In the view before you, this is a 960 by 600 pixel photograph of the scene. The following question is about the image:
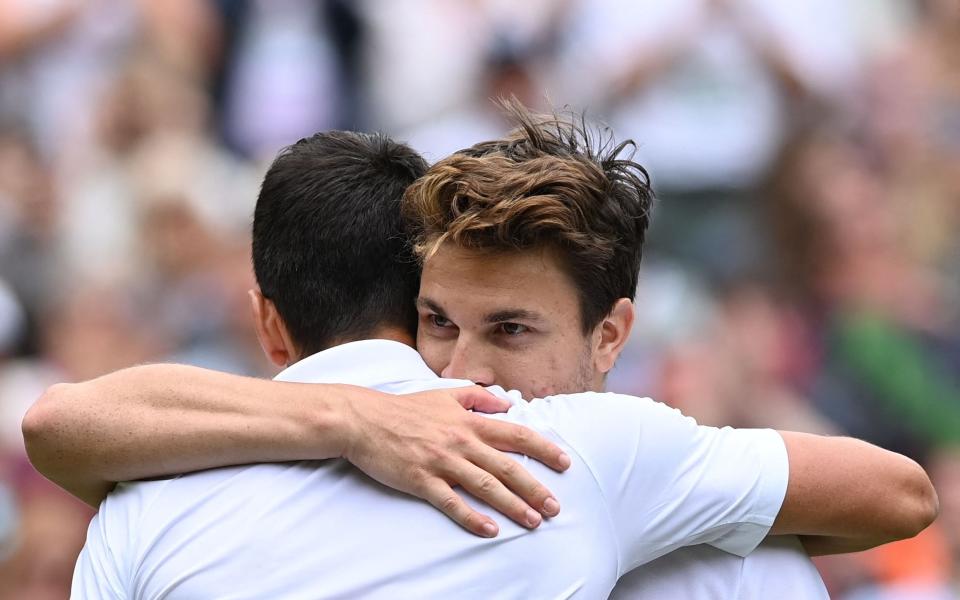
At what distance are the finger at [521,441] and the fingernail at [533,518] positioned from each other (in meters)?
0.08

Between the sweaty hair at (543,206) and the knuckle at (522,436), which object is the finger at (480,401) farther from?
the sweaty hair at (543,206)

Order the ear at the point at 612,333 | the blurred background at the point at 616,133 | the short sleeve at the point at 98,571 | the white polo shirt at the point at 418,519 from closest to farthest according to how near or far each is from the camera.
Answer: the white polo shirt at the point at 418,519 < the short sleeve at the point at 98,571 < the ear at the point at 612,333 < the blurred background at the point at 616,133

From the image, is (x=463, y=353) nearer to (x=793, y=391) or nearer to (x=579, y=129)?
(x=579, y=129)

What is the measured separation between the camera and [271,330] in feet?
7.41

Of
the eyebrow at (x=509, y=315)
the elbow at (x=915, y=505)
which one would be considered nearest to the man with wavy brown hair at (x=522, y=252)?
the eyebrow at (x=509, y=315)

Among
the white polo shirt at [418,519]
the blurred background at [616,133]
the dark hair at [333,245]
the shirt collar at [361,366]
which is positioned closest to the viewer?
the white polo shirt at [418,519]

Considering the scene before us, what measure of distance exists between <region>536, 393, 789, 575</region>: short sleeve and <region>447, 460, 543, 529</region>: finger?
0.42 feet

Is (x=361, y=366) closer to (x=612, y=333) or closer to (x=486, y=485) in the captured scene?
(x=486, y=485)

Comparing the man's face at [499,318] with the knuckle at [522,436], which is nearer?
the knuckle at [522,436]

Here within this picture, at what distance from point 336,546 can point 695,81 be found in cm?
520

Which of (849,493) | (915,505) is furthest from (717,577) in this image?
(915,505)

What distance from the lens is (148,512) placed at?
6.28ft

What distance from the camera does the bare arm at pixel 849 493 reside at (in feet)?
6.82

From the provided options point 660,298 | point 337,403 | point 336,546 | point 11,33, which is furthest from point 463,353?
point 11,33
